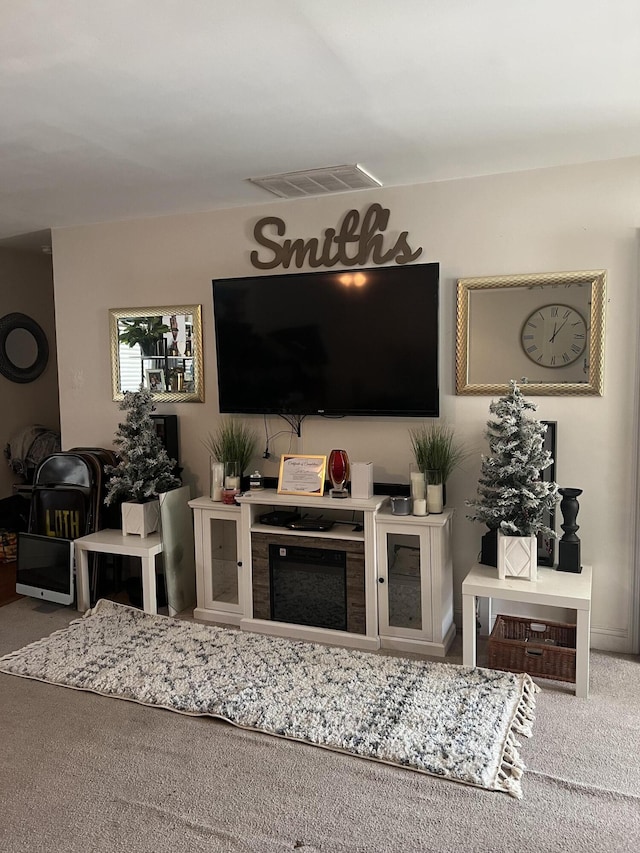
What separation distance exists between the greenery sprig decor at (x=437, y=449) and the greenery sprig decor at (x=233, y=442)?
976 mm

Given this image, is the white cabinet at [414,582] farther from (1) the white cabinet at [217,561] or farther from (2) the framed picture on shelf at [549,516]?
(1) the white cabinet at [217,561]

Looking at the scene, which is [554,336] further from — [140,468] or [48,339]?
[48,339]

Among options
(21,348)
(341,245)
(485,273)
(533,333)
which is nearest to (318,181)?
(341,245)

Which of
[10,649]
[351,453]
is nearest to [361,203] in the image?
[351,453]

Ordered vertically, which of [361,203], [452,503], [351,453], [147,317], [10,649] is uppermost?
[361,203]

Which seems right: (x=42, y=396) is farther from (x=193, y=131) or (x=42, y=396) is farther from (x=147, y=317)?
(x=193, y=131)

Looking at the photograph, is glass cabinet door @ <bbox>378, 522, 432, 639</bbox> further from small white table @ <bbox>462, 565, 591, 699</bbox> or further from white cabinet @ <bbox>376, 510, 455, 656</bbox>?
small white table @ <bbox>462, 565, 591, 699</bbox>

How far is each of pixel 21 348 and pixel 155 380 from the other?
1957mm

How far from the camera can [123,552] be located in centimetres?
368

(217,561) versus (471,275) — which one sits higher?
(471,275)

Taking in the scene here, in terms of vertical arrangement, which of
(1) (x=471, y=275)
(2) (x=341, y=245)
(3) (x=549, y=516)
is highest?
(2) (x=341, y=245)

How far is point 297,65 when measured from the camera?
2.10 metres

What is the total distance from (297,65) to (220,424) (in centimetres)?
231

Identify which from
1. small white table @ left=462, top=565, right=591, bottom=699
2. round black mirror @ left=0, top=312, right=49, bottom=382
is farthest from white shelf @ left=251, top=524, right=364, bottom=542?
round black mirror @ left=0, top=312, right=49, bottom=382
